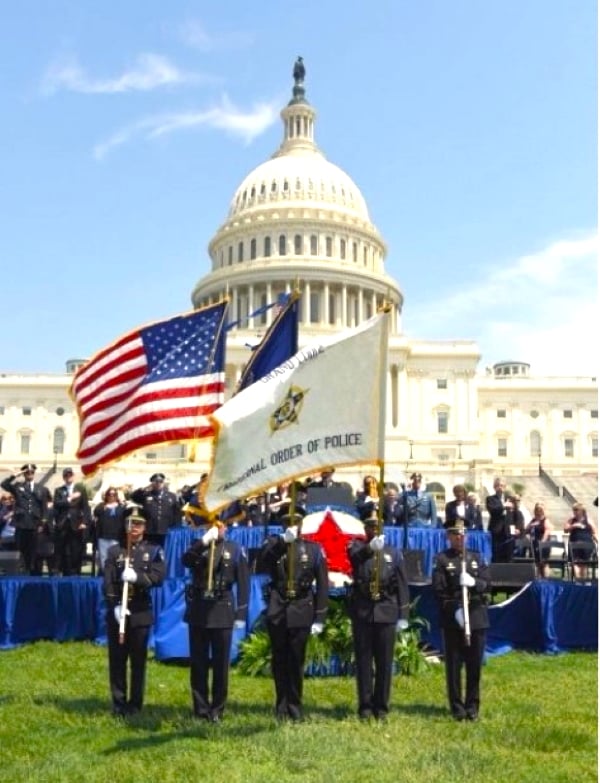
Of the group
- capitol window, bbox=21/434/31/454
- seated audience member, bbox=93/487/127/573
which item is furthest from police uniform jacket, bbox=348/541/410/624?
capitol window, bbox=21/434/31/454

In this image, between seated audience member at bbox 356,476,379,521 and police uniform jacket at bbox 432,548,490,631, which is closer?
police uniform jacket at bbox 432,548,490,631

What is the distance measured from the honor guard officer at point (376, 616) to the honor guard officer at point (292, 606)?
0.41 meters

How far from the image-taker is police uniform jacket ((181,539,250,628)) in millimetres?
9172

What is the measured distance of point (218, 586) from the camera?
30.3ft

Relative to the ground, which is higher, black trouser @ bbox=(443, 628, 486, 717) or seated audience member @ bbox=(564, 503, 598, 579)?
seated audience member @ bbox=(564, 503, 598, 579)

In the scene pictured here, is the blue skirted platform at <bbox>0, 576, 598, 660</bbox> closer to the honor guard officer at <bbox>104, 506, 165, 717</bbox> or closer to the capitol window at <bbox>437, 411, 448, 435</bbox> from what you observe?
the honor guard officer at <bbox>104, 506, 165, 717</bbox>

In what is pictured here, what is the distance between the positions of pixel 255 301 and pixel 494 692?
82900mm

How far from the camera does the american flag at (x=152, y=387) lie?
37.2 ft

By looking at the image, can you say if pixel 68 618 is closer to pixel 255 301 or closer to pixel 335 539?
pixel 335 539

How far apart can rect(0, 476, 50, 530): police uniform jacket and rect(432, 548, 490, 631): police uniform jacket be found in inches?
406

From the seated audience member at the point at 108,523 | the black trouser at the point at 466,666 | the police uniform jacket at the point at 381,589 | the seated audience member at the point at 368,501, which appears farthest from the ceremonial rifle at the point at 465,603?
the seated audience member at the point at 108,523

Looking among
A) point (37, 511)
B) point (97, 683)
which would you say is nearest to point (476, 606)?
point (97, 683)

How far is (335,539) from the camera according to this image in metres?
13.6

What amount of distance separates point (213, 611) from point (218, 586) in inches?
9.5
